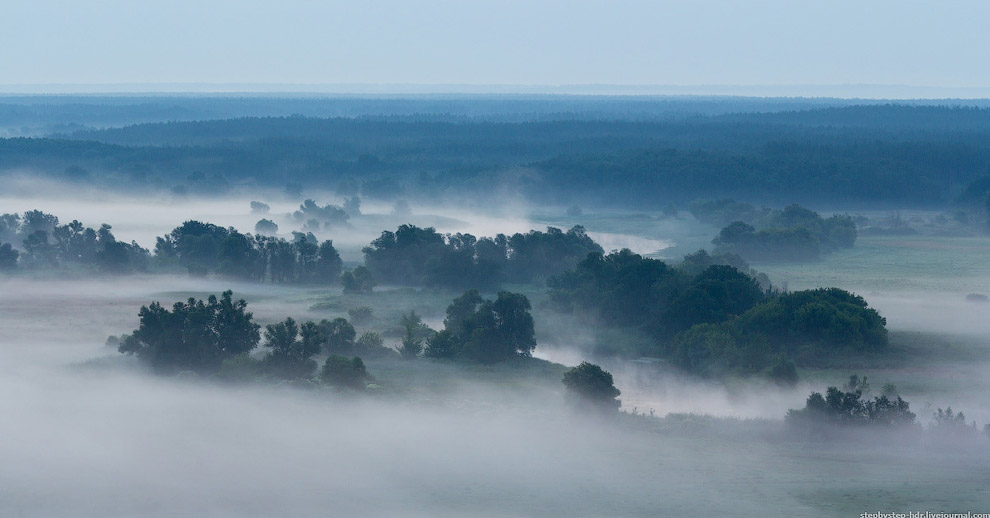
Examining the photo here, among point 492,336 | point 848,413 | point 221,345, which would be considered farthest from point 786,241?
point 848,413

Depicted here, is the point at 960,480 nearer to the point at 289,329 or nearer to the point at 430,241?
the point at 289,329

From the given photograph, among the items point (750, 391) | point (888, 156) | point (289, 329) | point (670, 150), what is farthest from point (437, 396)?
point (888, 156)

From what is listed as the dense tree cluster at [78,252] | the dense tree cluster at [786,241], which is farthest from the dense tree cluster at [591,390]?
the dense tree cluster at [786,241]

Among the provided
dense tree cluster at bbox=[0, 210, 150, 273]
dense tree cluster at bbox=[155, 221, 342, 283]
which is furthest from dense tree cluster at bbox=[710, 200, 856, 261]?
dense tree cluster at bbox=[0, 210, 150, 273]

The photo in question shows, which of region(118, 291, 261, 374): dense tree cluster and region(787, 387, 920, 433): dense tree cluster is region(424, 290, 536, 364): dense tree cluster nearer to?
region(118, 291, 261, 374): dense tree cluster

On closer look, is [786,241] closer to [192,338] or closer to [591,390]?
[591,390]

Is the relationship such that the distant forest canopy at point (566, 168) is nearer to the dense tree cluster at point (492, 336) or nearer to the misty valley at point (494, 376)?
the misty valley at point (494, 376)
